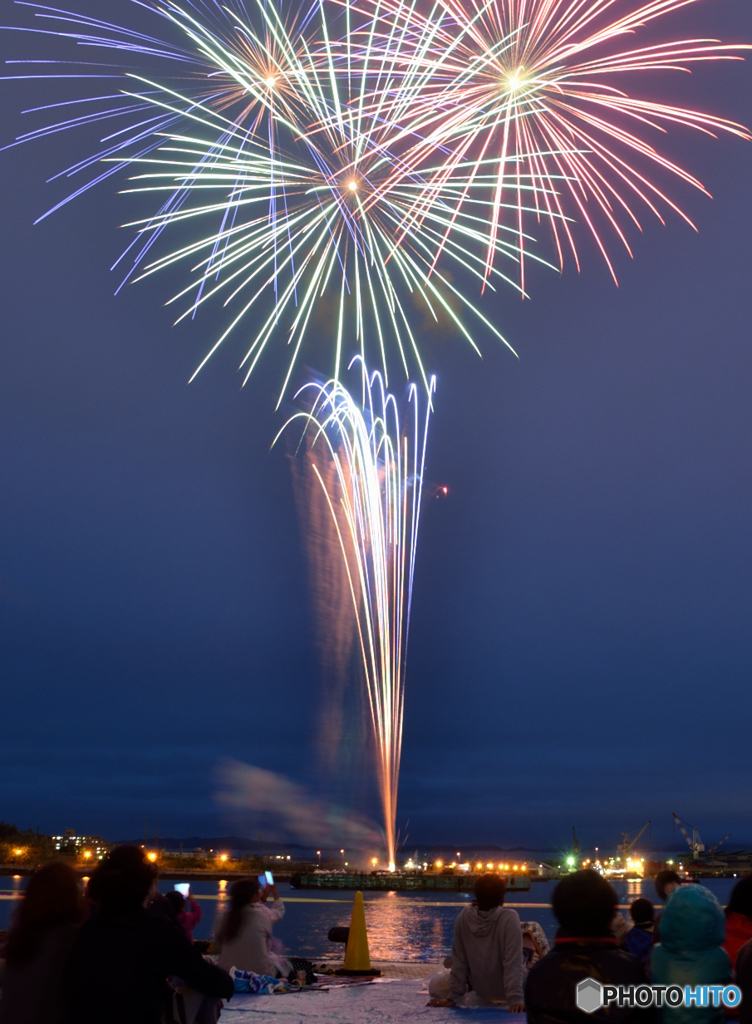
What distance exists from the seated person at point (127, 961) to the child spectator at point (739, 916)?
10.8 feet

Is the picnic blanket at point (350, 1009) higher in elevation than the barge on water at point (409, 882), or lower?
higher

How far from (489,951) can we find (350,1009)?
6.47 ft

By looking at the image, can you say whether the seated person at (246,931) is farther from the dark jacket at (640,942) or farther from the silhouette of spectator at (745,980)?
the silhouette of spectator at (745,980)

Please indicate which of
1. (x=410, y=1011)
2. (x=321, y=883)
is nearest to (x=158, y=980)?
(x=410, y=1011)

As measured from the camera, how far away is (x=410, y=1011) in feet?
33.3

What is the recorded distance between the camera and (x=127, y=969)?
4.78m

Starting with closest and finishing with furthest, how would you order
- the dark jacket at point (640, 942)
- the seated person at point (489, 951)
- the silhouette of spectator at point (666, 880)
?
the dark jacket at point (640, 942) < the seated person at point (489, 951) < the silhouette of spectator at point (666, 880)

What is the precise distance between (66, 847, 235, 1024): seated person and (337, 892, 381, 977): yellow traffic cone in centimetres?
1035

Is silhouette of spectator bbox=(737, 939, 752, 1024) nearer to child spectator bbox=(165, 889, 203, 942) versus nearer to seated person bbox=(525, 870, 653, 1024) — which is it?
seated person bbox=(525, 870, 653, 1024)

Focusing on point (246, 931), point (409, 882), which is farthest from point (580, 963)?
point (409, 882)

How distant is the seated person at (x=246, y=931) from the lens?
11172mm

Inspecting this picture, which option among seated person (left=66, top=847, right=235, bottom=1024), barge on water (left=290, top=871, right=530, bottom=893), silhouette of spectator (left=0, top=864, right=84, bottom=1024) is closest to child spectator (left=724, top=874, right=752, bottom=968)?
seated person (left=66, top=847, right=235, bottom=1024)

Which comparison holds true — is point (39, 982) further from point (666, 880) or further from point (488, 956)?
point (666, 880)

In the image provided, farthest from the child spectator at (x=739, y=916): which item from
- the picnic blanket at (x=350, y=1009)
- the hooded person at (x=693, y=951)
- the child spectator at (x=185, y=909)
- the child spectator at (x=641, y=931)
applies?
the child spectator at (x=185, y=909)
